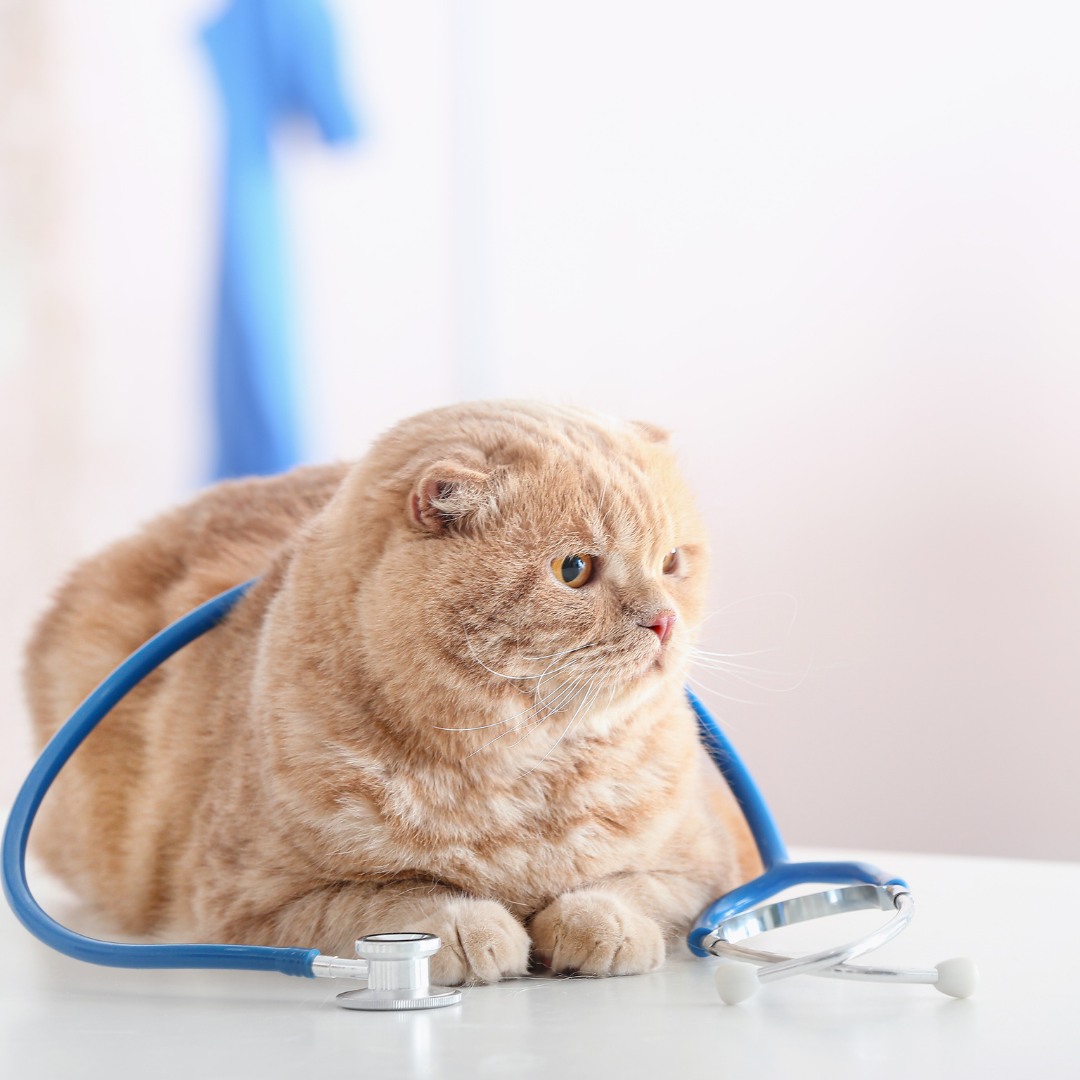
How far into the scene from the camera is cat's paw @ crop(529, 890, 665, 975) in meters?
1.01

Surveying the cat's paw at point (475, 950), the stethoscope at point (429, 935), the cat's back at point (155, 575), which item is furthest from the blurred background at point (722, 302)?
the cat's paw at point (475, 950)

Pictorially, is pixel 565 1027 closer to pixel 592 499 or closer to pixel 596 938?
pixel 596 938

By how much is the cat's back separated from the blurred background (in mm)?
797

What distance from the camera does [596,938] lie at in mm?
1013

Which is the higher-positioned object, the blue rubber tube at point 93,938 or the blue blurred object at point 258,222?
the blue blurred object at point 258,222

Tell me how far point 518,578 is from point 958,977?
459 millimetres

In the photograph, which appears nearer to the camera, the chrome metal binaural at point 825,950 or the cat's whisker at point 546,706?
the chrome metal binaural at point 825,950

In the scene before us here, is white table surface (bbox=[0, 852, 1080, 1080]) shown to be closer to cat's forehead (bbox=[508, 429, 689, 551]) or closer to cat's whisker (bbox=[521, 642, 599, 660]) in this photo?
cat's whisker (bbox=[521, 642, 599, 660])

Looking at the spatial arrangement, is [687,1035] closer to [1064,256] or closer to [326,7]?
[1064,256]

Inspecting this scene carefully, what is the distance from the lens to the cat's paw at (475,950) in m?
0.97

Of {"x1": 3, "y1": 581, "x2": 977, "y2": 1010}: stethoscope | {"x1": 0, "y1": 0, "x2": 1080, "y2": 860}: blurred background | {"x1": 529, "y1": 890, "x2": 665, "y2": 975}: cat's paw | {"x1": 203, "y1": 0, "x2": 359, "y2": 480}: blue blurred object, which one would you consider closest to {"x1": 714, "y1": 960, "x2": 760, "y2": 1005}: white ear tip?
{"x1": 3, "y1": 581, "x2": 977, "y2": 1010}: stethoscope

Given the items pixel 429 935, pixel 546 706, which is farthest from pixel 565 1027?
pixel 546 706

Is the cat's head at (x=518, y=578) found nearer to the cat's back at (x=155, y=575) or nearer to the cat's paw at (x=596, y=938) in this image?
the cat's paw at (x=596, y=938)

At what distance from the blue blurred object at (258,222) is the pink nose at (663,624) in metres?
1.69
